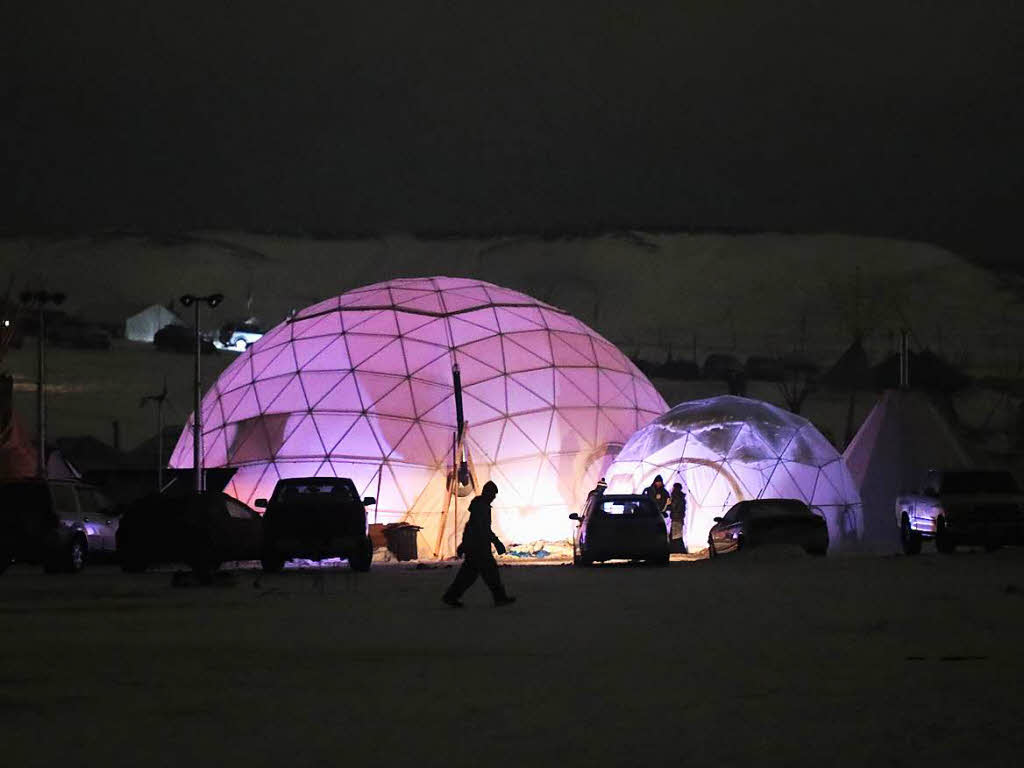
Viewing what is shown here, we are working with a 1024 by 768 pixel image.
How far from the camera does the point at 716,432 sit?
1470 inches

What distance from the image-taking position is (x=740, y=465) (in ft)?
120

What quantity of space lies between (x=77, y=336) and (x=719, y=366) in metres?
41.0

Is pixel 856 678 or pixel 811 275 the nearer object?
pixel 856 678

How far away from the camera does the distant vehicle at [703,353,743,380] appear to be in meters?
90.9

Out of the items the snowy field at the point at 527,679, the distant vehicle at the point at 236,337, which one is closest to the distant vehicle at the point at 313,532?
the snowy field at the point at 527,679

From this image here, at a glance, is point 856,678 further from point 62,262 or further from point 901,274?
point 62,262

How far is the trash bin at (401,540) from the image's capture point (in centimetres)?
3512

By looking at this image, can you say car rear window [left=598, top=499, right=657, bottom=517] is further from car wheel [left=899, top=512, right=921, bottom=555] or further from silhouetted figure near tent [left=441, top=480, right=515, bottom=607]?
silhouetted figure near tent [left=441, top=480, right=515, bottom=607]

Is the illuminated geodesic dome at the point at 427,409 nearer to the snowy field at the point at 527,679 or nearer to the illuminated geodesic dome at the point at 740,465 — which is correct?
the illuminated geodesic dome at the point at 740,465

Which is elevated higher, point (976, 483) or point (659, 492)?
point (659, 492)

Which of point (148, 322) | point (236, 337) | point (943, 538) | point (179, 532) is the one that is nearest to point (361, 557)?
point (179, 532)

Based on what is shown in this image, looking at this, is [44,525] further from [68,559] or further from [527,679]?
[527,679]

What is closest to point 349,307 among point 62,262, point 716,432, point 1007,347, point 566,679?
point 716,432

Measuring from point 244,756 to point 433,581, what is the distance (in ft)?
49.9
